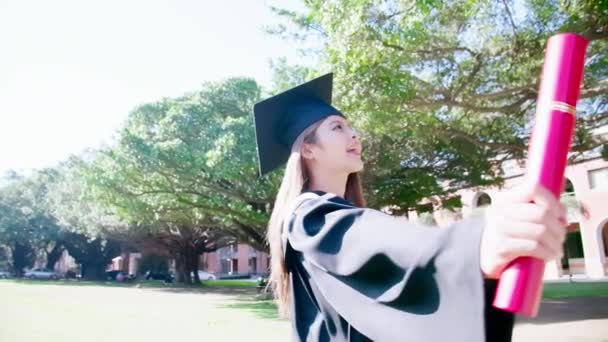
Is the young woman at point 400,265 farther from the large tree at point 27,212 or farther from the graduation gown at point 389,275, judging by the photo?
the large tree at point 27,212

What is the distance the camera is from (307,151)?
6.27 ft

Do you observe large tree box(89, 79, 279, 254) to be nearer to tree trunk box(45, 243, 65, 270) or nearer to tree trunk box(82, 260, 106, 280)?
tree trunk box(82, 260, 106, 280)

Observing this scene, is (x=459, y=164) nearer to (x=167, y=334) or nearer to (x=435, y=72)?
(x=435, y=72)

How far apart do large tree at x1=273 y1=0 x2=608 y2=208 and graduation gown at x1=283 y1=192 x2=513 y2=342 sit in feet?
18.4

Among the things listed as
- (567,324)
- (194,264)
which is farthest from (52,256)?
(567,324)

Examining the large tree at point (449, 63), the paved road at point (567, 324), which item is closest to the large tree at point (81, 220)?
the large tree at point (449, 63)

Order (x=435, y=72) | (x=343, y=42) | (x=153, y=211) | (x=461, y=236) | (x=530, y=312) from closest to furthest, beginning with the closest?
(x=530, y=312)
(x=461, y=236)
(x=343, y=42)
(x=435, y=72)
(x=153, y=211)

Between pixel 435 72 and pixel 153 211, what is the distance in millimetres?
14556

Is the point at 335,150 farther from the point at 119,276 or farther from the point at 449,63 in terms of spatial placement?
the point at 119,276

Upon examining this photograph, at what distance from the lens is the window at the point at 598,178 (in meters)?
27.9

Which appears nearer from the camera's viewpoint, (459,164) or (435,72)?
(435,72)

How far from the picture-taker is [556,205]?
720 mm

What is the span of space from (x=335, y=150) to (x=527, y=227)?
3.68 ft

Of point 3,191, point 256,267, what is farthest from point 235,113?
point 256,267
